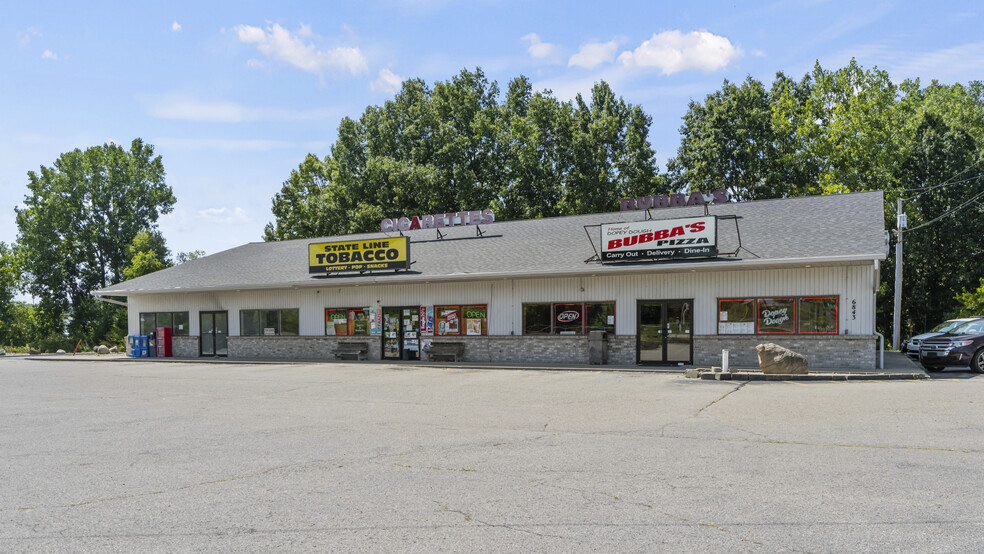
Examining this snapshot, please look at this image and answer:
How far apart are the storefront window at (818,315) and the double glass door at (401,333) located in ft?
41.1

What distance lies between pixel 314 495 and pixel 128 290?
90.5 ft

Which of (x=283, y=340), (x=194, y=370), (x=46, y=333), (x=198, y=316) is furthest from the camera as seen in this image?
(x=46, y=333)

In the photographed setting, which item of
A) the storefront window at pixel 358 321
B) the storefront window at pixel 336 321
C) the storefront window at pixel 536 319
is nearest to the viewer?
the storefront window at pixel 536 319

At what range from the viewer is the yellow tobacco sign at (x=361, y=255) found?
25719 millimetres

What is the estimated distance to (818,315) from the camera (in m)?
19.7

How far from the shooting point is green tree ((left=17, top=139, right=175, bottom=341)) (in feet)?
185

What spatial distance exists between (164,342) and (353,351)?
9917 millimetres

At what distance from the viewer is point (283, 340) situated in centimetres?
2744

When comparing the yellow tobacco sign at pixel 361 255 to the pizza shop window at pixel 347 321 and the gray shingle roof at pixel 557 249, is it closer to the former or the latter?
the gray shingle roof at pixel 557 249

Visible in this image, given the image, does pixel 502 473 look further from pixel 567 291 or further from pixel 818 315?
pixel 567 291

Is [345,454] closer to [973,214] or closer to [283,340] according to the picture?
[283,340]

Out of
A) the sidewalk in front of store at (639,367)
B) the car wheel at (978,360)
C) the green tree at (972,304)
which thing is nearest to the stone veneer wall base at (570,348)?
the sidewalk in front of store at (639,367)

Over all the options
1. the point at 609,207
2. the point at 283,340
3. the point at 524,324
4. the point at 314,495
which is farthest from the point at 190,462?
the point at 609,207

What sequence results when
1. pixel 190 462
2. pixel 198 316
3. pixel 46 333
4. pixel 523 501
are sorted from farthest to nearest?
pixel 46 333 < pixel 198 316 < pixel 190 462 < pixel 523 501
